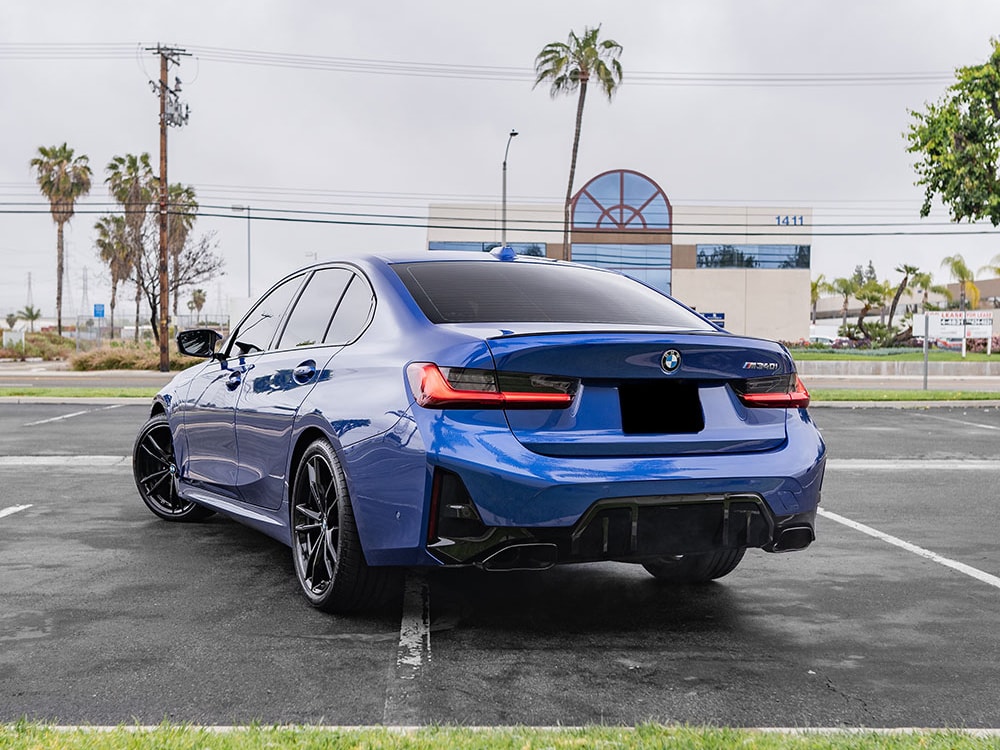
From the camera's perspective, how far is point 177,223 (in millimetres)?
62250

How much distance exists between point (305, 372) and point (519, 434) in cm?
140

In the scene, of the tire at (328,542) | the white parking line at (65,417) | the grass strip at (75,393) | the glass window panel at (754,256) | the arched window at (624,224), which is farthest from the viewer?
the glass window panel at (754,256)

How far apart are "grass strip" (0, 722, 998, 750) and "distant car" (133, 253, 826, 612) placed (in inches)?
37.8

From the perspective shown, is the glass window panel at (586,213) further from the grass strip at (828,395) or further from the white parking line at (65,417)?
the white parking line at (65,417)

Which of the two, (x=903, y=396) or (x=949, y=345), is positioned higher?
(x=949, y=345)

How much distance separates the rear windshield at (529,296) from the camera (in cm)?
475

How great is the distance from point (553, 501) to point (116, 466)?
7.48m

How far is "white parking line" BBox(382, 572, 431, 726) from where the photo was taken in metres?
3.51

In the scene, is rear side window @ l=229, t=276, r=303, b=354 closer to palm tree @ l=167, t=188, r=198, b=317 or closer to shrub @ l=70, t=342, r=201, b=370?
shrub @ l=70, t=342, r=201, b=370

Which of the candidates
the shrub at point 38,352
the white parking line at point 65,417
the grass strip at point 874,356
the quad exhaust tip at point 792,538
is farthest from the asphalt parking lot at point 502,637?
the shrub at point 38,352

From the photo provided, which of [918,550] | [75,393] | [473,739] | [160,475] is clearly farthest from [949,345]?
[473,739]

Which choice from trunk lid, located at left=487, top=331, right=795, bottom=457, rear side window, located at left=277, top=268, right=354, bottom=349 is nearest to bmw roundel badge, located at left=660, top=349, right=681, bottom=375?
trunk lid, located at left=487, top=331, right=795, bottom=457

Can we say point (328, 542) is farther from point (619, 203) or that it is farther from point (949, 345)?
point (949, 345)

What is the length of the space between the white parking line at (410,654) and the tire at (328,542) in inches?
8.8
